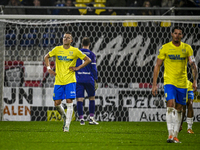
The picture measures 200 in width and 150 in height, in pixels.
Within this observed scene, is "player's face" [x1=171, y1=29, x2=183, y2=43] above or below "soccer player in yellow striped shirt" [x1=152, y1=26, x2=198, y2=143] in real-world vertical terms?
above

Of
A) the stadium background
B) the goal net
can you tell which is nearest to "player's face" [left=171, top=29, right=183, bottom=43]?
the goal net

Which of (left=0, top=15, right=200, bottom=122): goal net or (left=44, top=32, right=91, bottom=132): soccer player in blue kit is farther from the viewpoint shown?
(left=0, top=15, right=200, bottom=122): goal net

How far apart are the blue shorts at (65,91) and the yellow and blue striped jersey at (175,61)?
169 centimetres

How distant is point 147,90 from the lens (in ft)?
28.1

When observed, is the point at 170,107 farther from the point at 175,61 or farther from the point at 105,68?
the point at 105,68

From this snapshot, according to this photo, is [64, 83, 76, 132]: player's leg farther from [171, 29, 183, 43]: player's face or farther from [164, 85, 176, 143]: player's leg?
[171, 29, 183, 43]: player's face

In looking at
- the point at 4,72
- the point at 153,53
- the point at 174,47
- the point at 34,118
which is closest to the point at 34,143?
the point at 174,47

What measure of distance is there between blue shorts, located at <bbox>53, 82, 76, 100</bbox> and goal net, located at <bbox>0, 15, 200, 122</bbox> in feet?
8.74

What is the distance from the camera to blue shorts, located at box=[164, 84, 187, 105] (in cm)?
459

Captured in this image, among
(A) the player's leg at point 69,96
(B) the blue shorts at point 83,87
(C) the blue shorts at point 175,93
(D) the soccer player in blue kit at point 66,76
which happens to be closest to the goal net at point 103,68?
(B) the blue shorts at point 83,87

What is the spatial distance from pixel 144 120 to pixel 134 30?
239cm

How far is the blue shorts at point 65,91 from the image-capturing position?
575 centimetres

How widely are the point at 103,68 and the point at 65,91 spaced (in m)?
3.50

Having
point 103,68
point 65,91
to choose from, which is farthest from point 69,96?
point 103,68
